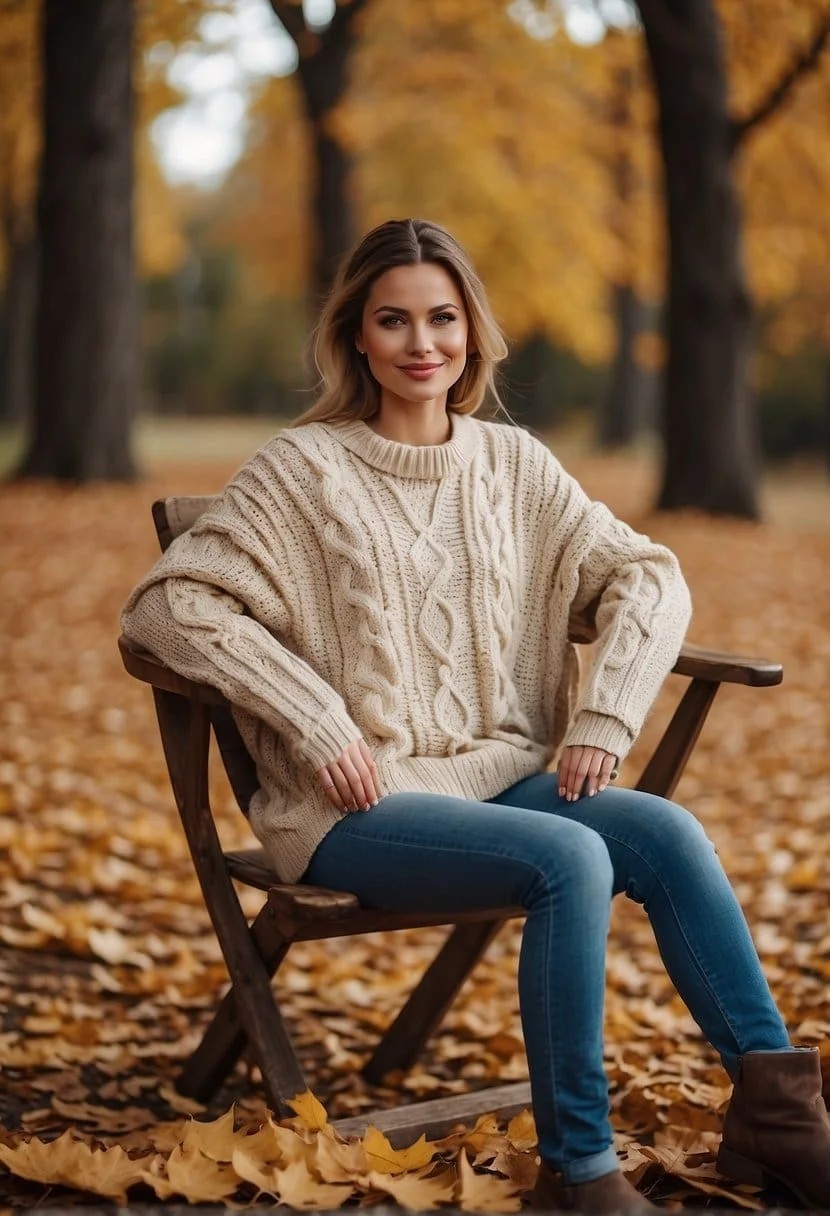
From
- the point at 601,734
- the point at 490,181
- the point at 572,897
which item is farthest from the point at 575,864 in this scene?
the point at 490,181

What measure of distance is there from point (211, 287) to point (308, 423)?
39625 mm

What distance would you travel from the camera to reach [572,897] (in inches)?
93.4

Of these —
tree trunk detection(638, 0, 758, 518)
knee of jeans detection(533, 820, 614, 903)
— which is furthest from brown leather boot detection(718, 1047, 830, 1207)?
tree trunk detection(638, 0, 758, 518)

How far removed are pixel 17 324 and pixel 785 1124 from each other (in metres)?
23.9

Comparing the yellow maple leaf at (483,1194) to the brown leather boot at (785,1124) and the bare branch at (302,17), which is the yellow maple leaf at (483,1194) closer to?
the brown leather boot at (785,1124)

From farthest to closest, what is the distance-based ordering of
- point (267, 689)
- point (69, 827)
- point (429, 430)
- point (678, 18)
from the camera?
1. point (678, 18)
2. point (69, 827)
3. point (429, 430)
4. point (267, 689)

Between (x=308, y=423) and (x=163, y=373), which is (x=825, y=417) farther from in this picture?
(x=308, y=423)

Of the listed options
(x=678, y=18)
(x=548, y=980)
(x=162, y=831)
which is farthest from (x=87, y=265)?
(x=548, y=980)

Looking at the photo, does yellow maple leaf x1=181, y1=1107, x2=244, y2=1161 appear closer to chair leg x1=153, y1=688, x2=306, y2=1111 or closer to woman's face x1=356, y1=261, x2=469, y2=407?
chair leg x1=153, y1=688, x2=306, y2=1111

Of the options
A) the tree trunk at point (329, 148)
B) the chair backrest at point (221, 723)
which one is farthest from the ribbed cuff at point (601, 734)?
the tree trunk at point (329, 148)

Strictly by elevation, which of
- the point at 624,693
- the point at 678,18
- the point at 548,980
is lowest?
the point at 548,980

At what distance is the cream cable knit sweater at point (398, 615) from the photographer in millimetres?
2736

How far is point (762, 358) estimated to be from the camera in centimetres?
2617

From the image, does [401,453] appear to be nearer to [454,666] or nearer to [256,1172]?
[454,666]
